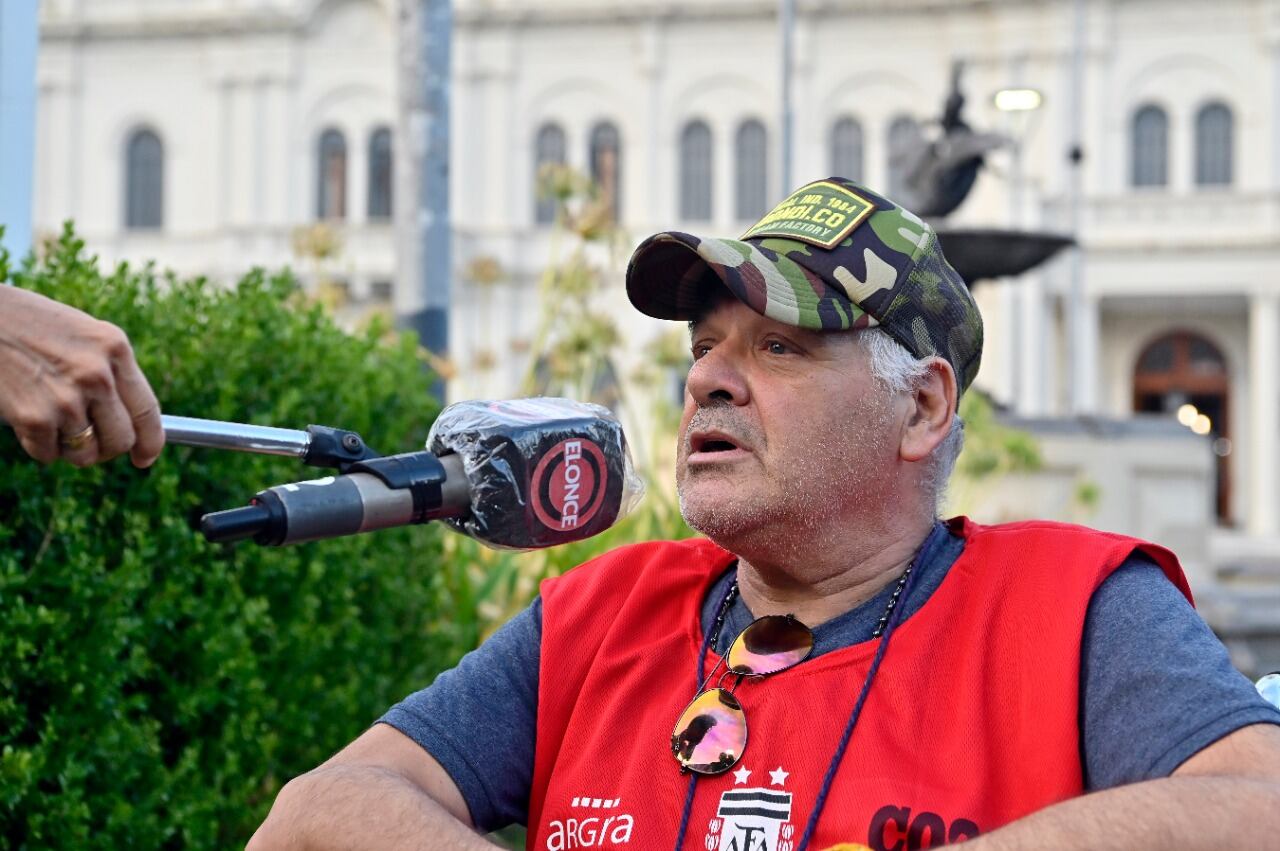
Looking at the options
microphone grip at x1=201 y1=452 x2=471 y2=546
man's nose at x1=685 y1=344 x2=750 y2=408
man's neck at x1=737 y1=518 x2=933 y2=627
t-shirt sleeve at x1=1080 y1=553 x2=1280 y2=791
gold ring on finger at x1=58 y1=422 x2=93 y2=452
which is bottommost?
t-shirt sleeve at x1=1080 y1=553 x2=1280 y2=791

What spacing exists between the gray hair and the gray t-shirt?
0.08 m

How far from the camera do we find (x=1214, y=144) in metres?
29.6

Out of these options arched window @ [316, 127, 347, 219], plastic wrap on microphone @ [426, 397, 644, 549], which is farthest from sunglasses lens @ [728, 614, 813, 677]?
arched window @ [316, 127, 347, 219]

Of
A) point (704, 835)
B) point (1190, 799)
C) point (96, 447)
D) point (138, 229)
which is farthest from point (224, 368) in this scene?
point (138, 229)

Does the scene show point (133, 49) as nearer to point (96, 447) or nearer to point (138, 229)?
point (138, 229)

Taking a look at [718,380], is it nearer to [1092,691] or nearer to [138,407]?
[1092,691]

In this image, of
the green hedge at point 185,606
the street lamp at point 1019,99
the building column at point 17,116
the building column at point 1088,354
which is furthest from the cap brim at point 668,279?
the building column at point 1088,354

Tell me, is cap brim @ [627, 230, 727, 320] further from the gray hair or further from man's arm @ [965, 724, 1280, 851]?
man's arm @ [965, 724, 1280, 851]

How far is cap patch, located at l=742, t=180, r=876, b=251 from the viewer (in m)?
2.00

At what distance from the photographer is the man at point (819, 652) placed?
1718mm

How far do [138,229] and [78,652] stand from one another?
111ft

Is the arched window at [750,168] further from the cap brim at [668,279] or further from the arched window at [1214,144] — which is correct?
the cap brim at [668,279]

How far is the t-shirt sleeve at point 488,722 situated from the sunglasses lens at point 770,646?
1.01 ft

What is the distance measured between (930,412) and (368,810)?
907mm
